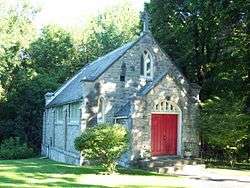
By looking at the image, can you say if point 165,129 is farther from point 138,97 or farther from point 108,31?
point 108,31

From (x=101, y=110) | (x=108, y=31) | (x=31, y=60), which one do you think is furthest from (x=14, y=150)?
(x=108, y=31)

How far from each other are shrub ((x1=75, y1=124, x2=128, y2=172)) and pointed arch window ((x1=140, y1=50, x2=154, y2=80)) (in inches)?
321

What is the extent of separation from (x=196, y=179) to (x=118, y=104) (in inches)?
353

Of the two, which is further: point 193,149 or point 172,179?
point 193,149

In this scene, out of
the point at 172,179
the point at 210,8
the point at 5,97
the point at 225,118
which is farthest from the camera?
the point at 5,97

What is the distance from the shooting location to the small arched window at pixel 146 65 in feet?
94.9

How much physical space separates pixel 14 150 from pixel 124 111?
16494 mm

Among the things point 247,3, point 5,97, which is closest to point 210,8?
point 247,3

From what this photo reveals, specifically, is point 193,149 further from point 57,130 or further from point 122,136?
point 57,130

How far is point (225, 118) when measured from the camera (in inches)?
1059

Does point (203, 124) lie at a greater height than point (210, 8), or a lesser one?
lesser

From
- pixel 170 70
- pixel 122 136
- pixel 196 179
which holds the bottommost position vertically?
pixel 196 179

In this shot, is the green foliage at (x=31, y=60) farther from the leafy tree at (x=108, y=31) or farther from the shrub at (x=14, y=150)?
the shrub at (x=14, y=150)

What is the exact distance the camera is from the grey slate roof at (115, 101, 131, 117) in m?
26.2
